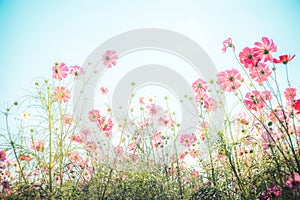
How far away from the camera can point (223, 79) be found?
198 cm

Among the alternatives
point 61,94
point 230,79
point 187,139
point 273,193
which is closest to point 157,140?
point 187,139

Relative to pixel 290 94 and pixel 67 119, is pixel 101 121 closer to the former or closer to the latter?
pixel 67 119

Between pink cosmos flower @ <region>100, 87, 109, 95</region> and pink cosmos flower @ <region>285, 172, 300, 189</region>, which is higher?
pink cosmos flower @ <region>100, 87, 109, 95</region>

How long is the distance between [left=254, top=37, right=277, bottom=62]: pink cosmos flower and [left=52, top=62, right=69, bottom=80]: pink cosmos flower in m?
1.61

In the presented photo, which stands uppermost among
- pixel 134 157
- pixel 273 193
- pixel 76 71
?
pixel 76 71

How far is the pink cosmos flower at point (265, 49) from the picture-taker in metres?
1.49

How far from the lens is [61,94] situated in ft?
5.82

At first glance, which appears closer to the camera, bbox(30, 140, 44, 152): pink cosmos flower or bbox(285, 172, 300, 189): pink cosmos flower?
bbox(285, 172, 300, 189): pink cosmos flower

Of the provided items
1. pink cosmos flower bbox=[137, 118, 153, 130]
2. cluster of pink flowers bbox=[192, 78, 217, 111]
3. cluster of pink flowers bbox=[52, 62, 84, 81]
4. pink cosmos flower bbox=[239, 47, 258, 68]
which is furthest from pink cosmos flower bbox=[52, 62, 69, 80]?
pink cosmos flower bbox=[239, 47, 258, 68]

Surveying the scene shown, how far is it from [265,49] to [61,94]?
1574 mm

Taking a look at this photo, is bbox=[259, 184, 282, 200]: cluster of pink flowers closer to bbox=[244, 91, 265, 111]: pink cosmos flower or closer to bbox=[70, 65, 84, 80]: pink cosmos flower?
bbox=[244, 91, 265, 111]: pink cosmos flower

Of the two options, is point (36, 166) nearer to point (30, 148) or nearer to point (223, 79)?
point (30, 148)

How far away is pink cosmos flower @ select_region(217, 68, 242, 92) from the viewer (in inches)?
75.4

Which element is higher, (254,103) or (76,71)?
(76,71)
